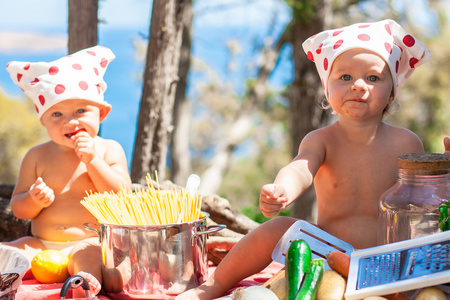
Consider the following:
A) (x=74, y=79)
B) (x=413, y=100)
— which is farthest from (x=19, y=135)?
(x=74, y=79)

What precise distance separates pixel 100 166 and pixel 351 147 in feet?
3.55

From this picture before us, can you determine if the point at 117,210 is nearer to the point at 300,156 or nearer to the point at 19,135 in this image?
the point at 300,156

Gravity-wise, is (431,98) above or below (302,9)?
below

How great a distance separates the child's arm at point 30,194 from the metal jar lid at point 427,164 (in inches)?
Answer: 57.2

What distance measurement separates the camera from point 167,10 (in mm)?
3396

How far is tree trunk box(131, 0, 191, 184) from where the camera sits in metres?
3.41

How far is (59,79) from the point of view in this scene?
2.43m

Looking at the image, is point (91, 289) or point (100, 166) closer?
point (91, 289)

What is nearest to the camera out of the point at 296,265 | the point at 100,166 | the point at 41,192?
the point at 296,265

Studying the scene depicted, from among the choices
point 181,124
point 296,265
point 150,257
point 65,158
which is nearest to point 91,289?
point 150,257

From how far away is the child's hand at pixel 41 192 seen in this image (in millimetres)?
2309

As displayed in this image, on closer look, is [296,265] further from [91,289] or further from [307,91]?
[307,91]

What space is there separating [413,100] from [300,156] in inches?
468

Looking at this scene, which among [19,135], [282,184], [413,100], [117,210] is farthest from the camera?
[413,100]
